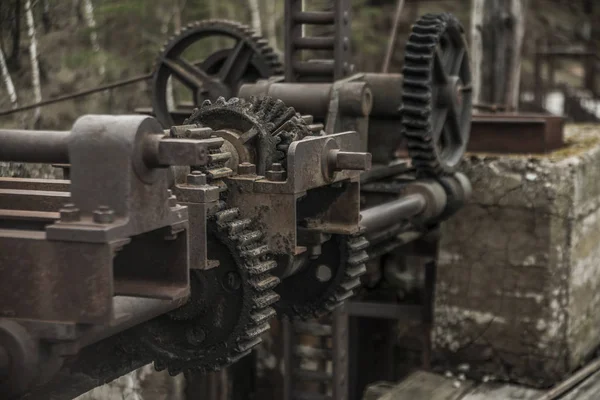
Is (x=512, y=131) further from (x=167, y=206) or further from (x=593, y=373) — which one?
(x=167, y=206)

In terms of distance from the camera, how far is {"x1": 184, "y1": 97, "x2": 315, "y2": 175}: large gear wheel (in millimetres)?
3010

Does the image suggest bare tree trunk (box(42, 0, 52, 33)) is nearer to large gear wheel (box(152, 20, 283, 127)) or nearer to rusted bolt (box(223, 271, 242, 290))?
large gear wheel (box(152, 20, 283, 127))

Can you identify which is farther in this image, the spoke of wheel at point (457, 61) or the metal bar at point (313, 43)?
the spoke of wheel at point (457, 61)

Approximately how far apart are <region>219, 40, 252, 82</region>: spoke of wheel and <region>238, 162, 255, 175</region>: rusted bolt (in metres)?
2.22

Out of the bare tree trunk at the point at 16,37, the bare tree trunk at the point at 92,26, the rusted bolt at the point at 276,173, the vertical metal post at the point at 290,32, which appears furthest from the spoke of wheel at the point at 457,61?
the bare tree trunk at the point at 92,26

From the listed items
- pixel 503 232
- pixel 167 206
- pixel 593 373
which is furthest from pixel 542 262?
pixel 167 206

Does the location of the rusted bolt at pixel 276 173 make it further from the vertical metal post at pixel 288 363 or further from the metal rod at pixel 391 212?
the vertical metal post at pixel 288 363

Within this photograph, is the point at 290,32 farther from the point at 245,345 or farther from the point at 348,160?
the point at 245,345

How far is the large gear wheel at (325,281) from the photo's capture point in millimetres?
3498

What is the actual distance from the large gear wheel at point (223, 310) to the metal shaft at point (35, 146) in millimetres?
660

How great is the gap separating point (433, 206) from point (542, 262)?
2.73 ft

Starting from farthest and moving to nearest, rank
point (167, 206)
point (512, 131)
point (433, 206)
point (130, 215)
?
1. point (512, 131)
2. point (433, 206)
3. point (167, 206)
4. point (130, 215)

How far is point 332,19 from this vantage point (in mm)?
4547

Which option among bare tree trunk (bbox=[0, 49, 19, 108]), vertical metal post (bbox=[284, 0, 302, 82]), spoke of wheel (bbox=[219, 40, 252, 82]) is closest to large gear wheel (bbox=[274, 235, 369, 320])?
vertical metal post (bbox=[284, 0, 302, 82])
